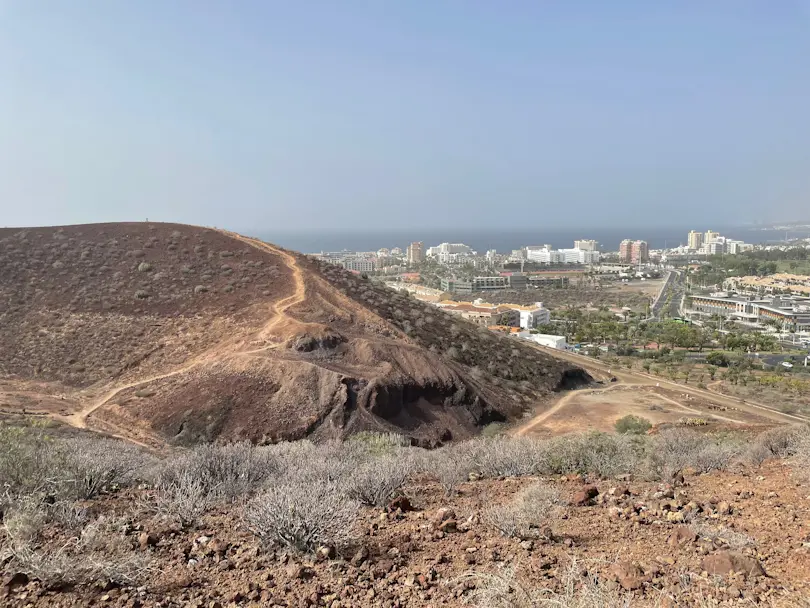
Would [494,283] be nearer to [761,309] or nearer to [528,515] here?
[761,309]

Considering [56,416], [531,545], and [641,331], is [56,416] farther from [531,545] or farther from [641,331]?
[641,331]

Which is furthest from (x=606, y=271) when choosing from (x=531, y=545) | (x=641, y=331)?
(x=531, y=545)

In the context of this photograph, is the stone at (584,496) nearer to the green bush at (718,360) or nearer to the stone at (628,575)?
the stone at (628,575)

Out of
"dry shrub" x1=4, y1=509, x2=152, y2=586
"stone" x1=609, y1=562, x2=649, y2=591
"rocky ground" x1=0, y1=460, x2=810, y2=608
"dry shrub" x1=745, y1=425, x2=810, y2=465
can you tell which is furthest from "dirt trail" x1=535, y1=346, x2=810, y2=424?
"dry shrub" x1=4, y1=509, x2=152, y2=586

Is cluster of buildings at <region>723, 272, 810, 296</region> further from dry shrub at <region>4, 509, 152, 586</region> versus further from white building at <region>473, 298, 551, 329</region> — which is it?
dry shrub at <region>4, 509, 152, 586</region>

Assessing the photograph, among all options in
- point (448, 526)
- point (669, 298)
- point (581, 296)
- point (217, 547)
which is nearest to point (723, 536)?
point (448, 526)

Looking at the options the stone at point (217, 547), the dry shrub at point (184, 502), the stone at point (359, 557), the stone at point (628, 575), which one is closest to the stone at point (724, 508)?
the stone at point (628, 575)

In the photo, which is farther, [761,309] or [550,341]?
[761,309]
